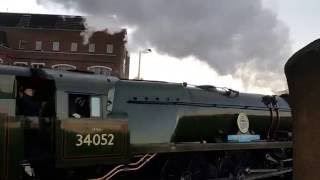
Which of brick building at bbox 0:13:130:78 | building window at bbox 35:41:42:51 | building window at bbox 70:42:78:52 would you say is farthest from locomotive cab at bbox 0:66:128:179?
building window at bbox 35:41:42:51

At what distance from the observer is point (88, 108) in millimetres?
9273

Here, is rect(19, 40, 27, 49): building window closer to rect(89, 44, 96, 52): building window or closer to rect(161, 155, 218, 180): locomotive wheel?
rect(89, 44, 96, 52): building window

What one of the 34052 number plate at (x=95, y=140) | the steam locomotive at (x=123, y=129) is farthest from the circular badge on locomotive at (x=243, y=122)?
the 34052 number plate at (x=95, y=140)

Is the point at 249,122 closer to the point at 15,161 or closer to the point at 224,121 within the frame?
the point at 224,121

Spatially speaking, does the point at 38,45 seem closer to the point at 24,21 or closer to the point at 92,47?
the point at 24,21

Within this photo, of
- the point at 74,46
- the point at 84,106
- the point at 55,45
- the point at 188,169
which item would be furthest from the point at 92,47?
the point at 84,106

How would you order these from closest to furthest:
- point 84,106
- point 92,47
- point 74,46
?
1. point 84,106
2. point 92,47
3. point 74,46

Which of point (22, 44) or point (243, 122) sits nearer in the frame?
point (243, 122)

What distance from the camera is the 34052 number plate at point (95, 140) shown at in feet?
29.2

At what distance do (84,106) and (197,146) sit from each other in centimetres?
352

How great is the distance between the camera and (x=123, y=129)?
9695mm

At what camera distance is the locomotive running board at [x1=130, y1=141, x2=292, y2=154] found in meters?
10.3

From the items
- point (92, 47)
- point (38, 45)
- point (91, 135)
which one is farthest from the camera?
point (38, 45)

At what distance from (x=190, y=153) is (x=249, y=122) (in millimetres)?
2745
